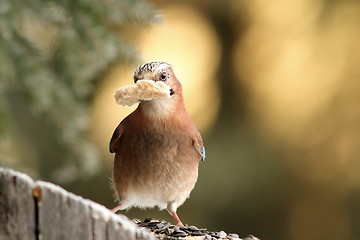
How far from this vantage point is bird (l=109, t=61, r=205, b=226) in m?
2.28

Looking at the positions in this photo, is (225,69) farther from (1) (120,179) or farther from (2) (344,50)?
(1) (120,179)

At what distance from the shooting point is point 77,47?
297 cm

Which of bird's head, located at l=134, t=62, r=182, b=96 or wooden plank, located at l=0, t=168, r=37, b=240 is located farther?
bird's head, located at l=134, t=62, r=182, b=96

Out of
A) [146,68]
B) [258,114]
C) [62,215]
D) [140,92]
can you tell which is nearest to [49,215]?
[62,215]

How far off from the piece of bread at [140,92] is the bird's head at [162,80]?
0.05 meters

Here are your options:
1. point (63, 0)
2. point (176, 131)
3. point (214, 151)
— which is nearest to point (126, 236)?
point (176, 131)

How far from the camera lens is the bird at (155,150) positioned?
7.49ft

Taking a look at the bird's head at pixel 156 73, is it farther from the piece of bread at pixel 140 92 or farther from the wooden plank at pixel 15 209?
the wooden plank at pixel 15 209

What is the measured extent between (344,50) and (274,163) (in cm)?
90

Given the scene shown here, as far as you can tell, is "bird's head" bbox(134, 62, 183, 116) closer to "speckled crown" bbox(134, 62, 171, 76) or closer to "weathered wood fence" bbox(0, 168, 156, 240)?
"speckled crown" bbox(134, 62, 171, 76)

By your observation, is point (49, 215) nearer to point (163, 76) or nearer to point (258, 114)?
point (163, 76)

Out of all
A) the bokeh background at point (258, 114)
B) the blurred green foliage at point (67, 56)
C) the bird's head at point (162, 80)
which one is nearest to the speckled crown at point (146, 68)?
the bird's head at point (162, 80)

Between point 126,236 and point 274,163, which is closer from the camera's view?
point 126,236

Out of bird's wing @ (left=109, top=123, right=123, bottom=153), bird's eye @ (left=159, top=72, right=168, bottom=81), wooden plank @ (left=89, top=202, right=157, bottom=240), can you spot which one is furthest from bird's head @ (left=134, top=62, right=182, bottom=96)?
Result: wooden plank @ (left=89, top=202, right=157, bottom=240)
